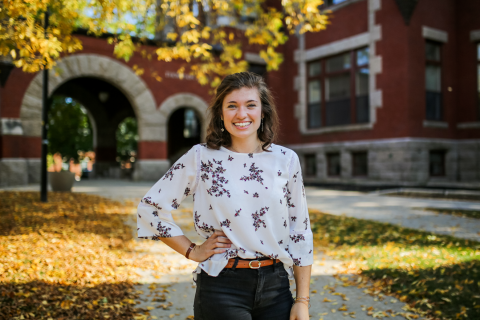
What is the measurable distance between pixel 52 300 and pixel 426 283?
3815 millimetres

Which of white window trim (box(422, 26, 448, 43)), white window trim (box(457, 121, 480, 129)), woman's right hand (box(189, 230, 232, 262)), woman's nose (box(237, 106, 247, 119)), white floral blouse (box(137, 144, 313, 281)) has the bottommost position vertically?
woman's right hand (box(189, 230, 232, 262))

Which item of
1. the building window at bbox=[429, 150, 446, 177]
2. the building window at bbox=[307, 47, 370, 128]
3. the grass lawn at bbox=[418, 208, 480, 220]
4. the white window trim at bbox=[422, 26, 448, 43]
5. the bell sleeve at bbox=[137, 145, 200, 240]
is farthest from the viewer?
the building window at bbox=[307, 47, 370, 128]

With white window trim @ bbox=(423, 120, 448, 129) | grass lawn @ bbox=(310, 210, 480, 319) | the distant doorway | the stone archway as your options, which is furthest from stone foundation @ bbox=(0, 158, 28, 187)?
white window trim @ bbox=(423, 120, 448, 129)

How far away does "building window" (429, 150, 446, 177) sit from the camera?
48.4ft

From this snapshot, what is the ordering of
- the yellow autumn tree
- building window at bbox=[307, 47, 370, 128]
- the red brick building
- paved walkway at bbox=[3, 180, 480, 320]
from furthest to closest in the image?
1. building window at bbox=[307, 47, 370, 128]
2. the red brick building
3. the yellow autumn tree
4. paved walkway at bbox=[3, 180, 480, 320]

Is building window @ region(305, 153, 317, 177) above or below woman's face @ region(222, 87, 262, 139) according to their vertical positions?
below

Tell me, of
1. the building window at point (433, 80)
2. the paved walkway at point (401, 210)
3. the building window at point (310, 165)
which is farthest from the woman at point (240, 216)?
the building window at point (310, 165)

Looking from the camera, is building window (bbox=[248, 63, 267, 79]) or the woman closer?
the woman

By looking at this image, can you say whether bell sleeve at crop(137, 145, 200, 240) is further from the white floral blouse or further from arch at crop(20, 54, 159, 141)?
arch at crop(20, 54, 159, 141)

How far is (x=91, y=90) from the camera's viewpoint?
70.0ft

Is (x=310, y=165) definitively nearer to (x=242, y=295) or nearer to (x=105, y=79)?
(x=105, y=79)

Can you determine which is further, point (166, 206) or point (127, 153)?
point (127, 153)

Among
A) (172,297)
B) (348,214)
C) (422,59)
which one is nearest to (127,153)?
(422,59)

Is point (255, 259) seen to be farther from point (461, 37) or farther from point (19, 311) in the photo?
point (461, 37)
